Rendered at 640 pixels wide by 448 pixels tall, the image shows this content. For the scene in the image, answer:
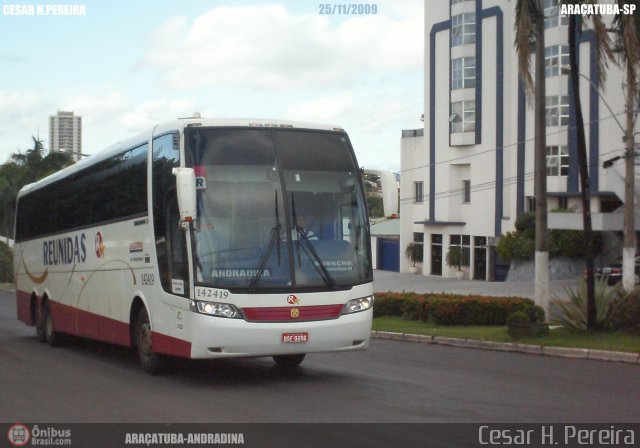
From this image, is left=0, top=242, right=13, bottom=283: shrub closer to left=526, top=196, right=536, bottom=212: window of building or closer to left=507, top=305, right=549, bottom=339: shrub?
left=526, top=196, right=536, bottom=212: window of building

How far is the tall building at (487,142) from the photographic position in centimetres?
5228

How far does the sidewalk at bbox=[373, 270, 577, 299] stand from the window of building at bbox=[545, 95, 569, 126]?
9.39m

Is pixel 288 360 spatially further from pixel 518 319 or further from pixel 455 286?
pixel 455 286

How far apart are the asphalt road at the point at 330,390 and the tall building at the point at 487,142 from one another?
35705 mm

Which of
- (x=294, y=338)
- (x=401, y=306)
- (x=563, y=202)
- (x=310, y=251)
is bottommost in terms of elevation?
(x=401, y=306)

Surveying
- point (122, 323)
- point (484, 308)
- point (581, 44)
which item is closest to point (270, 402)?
point (122, 323)

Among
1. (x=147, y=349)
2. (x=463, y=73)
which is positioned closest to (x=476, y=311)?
(x=147, y=349)

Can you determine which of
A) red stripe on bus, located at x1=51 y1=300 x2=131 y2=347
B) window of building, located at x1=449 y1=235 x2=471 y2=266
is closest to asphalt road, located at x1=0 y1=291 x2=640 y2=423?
red stripe on bus, located at x1=51 y1=300 x2=131 y2=347

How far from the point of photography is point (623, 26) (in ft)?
57.7

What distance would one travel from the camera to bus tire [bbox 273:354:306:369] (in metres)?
14.4

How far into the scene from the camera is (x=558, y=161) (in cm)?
5488

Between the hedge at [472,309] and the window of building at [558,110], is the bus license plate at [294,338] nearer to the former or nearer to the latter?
the hedge at [472,309]
